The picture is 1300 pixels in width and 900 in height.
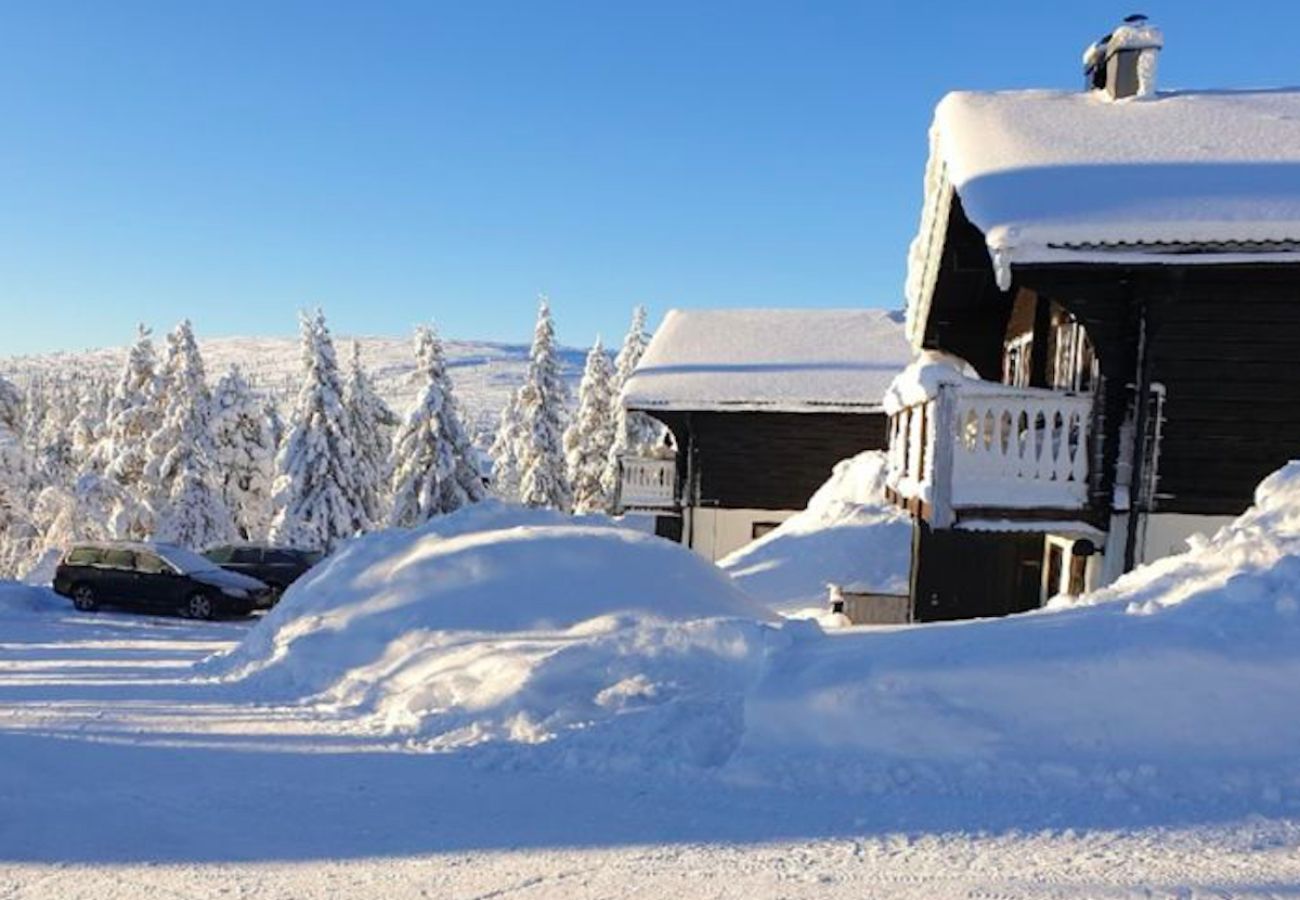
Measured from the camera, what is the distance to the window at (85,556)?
17.0 meters

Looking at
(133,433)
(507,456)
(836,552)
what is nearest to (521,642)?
(836,552)

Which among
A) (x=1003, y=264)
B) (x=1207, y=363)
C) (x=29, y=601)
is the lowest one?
(x=29, y=601)

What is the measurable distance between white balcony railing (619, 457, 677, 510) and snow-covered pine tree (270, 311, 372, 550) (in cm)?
1415

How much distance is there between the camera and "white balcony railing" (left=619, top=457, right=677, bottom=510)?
22.1 meters

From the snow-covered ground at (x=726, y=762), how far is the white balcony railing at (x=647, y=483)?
580 inches

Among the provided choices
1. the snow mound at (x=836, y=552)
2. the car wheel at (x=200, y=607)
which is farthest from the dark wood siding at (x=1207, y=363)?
the car wheel at (x=200, y=607)

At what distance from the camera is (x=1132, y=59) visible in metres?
11.7

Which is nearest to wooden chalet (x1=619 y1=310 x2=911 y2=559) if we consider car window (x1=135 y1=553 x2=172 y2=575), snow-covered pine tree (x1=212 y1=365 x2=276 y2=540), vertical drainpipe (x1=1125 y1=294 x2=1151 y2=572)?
car window (x1=135 y1=553 x2=172 y2=575)

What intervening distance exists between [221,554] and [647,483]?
422 inches

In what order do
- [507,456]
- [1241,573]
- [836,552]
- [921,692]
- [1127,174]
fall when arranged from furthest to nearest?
[507,456] → [836,552] → [1127,174] → [1241,573] → [921,692]

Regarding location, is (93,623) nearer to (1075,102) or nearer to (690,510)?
(690,510)

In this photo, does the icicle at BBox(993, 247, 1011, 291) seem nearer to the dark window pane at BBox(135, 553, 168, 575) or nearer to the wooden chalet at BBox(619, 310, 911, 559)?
the wooden chalet at BBox(619, 310, 911, 559)

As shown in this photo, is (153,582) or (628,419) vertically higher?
(628,419)

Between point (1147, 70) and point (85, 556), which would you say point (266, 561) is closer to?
point (85, 556)
